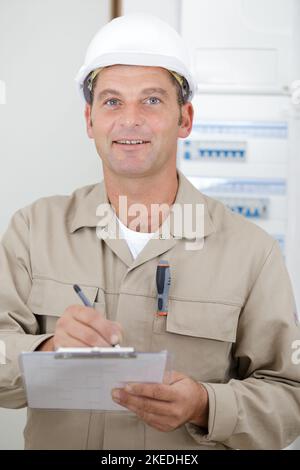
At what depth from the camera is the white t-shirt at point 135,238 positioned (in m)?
1.26

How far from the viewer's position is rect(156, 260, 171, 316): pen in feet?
3.81

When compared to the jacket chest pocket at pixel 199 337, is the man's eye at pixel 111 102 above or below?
above

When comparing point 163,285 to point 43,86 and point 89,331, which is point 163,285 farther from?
point 43,86

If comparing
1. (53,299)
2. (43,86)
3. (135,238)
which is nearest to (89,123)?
(135,238)

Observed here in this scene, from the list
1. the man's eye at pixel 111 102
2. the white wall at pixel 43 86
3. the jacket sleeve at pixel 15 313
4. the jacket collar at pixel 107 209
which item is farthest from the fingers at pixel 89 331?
the white wall at pixel 43 86

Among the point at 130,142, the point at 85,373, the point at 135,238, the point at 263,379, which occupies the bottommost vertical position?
the point at 263,379

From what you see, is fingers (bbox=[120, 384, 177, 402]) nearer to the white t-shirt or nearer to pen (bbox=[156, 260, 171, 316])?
pen (bbox=[156, 260, 171, 316])

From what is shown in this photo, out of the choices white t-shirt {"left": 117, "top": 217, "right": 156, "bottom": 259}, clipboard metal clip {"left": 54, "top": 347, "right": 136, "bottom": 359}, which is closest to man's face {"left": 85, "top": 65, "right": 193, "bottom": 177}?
white t-shirt {"left": 117, "top": 217, "right": 156, "bottom": 259}

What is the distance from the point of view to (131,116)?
46.9 inches

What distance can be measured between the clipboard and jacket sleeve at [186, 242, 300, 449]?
161 mm

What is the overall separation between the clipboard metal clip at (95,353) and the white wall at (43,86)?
1316 millimetres

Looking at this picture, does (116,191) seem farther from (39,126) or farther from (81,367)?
(39,126)

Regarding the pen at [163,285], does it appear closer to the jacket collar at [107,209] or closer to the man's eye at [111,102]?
the jacket collar at [107,209]

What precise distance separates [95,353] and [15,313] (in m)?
0.37
